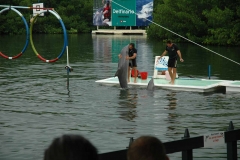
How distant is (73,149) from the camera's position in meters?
2.80

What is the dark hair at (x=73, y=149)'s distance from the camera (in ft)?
9.18

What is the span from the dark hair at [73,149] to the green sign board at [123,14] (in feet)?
222

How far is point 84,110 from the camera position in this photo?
15516mm

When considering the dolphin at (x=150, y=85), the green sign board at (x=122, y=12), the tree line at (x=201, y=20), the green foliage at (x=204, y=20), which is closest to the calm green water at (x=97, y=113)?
the dolphin at (x=150, y=85)

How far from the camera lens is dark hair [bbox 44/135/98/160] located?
2797mm

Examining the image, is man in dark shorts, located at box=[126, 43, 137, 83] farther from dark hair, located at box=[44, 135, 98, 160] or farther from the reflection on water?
dark hair, located at box=[44, 135, 98, 160]

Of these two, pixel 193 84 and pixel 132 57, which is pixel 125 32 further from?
pixel 193 84

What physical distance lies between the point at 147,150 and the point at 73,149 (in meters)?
0.48

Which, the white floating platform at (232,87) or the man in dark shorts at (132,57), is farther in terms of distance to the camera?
the man in dark shorts at (132,57)

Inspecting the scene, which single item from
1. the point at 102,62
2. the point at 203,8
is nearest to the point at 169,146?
the point at 102,62

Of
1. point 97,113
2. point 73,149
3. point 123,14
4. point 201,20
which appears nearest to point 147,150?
point 73,149

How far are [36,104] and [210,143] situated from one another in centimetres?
1018

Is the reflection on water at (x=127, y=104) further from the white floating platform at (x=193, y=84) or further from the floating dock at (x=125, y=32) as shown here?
the floating dock at (x=125, y=32)

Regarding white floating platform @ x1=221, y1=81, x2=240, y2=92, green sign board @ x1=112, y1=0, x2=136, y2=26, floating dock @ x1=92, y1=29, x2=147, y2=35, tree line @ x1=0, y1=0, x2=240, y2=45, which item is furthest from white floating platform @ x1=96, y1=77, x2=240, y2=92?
floating dock @ x1=92, y1=29, x2=147, y2=35
